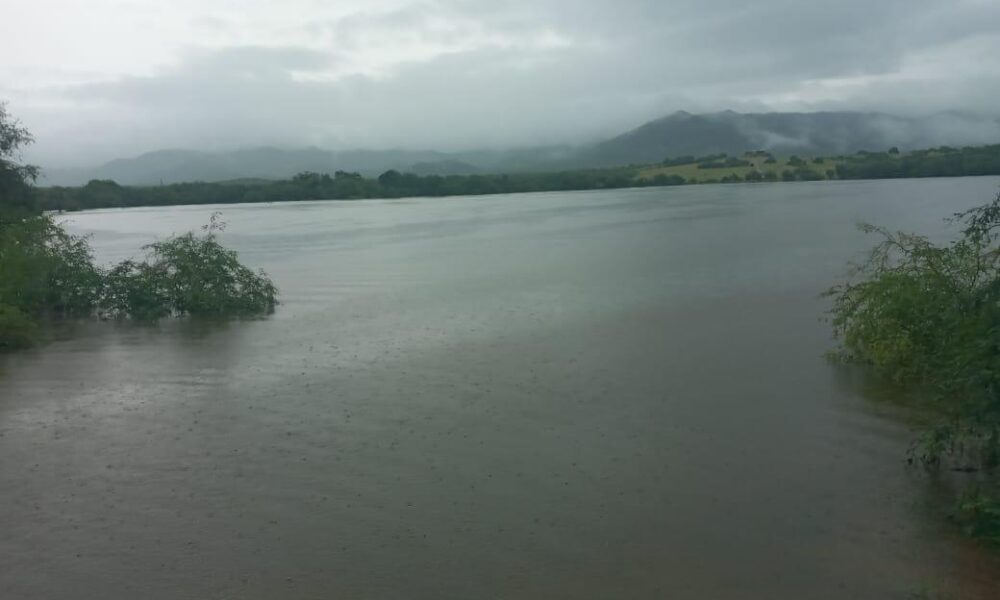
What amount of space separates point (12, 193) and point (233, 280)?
447 inches

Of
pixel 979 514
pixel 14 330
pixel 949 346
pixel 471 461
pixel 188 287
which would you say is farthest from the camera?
pixel 188 287

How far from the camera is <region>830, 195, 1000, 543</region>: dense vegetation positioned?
7332 millimetres

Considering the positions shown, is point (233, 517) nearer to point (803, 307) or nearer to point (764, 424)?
point (764, 424)

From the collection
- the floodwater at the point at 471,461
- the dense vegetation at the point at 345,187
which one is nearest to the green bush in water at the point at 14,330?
the floodwater at the point at 471,461

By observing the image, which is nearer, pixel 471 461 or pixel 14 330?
pixel 471 461

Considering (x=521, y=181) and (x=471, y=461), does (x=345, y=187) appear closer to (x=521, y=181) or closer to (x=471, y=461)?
(x=521, y=181)

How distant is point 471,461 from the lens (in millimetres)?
9109

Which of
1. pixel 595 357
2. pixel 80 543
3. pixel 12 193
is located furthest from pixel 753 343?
pixel 12 193

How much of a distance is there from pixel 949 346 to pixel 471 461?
5175 mm

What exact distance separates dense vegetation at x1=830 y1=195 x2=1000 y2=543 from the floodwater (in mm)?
446

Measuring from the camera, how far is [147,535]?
24.7 feet

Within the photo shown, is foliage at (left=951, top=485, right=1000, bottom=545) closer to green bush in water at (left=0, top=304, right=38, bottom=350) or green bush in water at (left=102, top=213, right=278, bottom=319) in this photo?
green bush in water at (left=0, top=304, right=38, bottom=350)

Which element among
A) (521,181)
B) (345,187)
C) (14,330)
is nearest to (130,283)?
(14,330)

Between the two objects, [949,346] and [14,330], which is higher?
[949,346]
